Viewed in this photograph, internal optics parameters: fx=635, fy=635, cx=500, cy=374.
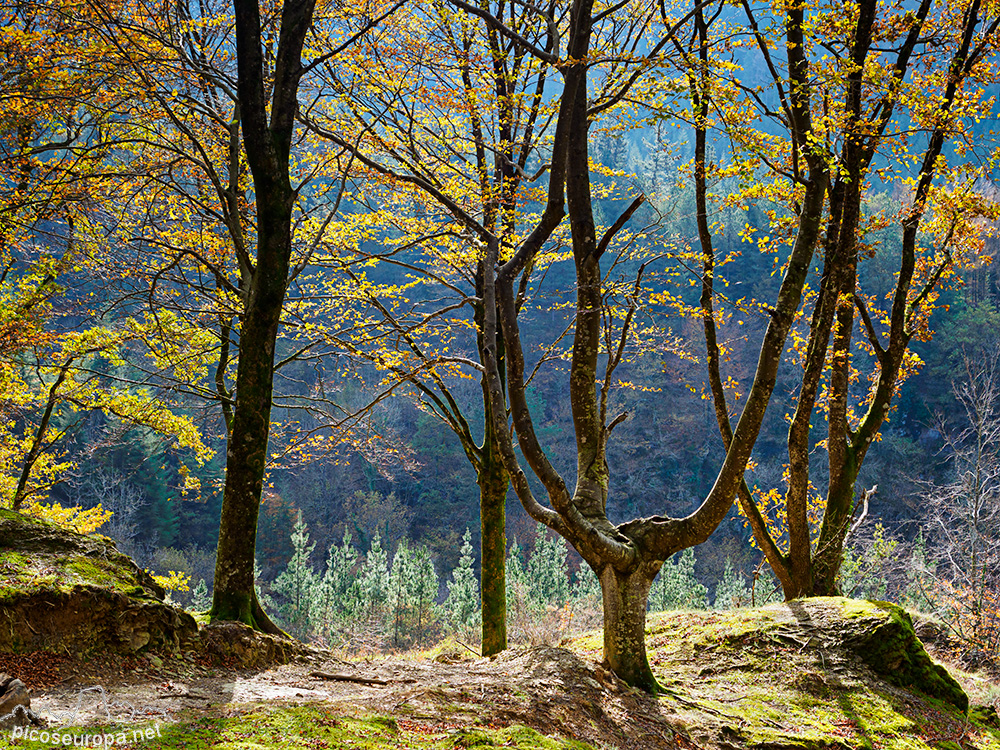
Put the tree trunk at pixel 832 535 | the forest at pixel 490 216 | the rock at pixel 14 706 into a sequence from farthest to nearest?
Result: the tree trunk at pixel 832 535, the forest at pixel 490 216, the rock at pixel 14 706

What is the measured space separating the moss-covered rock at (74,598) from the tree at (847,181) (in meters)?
4.11

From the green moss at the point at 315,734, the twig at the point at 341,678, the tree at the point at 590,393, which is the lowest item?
the twig at the point at 341,678

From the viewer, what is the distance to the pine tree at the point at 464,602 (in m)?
16.9

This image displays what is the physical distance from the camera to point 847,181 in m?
5.10

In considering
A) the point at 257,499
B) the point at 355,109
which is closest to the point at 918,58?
the point at 355,109

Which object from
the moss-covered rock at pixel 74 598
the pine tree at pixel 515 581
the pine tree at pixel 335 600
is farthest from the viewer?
the pine tree at pixel 335 600

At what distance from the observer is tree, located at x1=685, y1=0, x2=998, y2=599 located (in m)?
5.29

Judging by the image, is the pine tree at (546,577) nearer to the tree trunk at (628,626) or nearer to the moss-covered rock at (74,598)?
the tree trunk at (628,626)

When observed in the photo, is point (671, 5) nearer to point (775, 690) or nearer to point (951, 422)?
point (775, 690)

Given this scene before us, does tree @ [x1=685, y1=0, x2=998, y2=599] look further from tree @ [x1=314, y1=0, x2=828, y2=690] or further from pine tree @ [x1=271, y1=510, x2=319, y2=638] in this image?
pine tree @ [x1=271, y1=510, x2=319, y2=638]

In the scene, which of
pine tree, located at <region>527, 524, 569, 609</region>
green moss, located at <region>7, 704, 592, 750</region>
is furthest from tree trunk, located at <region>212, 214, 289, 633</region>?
pine tree, located at <region>527, 524, 569, 609</region>

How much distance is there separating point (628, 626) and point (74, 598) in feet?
10.2

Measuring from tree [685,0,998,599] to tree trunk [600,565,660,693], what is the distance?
1.55m

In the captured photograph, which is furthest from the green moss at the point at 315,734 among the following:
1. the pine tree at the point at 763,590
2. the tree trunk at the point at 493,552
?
the pine tree at the point at 763,590
